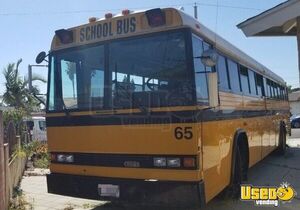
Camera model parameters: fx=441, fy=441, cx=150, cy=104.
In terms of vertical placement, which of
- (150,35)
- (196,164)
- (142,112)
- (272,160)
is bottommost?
(272,160)

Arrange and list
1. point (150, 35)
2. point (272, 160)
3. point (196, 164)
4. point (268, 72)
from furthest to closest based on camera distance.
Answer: point (272, 160) < point (268, 72) < point (150, 35) < point (196, 164)

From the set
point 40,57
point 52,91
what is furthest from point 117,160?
point 40,57

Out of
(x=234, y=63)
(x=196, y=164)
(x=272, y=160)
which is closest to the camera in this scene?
(x=196, y=164)

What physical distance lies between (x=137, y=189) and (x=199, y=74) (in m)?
1.78

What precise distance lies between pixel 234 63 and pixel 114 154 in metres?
3.39

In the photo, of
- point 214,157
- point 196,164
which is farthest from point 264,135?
point 196,164

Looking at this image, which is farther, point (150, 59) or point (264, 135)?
point (264, 135)

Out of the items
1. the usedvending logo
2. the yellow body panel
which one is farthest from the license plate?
the usedvending logo

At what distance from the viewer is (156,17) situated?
6.02 m

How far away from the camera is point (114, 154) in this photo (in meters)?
6.25

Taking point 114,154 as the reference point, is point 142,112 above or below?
above

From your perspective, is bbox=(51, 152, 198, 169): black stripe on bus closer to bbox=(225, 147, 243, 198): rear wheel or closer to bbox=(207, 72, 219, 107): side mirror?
bbox=(207, 72, 219, 107): side mirror

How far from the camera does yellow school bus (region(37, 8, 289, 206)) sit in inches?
228

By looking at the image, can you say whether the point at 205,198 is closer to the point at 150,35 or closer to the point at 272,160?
the point at 150,35
